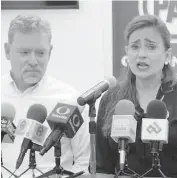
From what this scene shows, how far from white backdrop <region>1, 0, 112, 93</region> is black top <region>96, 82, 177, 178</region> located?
777 mm

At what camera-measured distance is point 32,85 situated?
1.96m

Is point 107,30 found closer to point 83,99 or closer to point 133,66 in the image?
point 133,66

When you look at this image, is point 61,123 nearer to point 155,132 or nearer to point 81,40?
point 155,132

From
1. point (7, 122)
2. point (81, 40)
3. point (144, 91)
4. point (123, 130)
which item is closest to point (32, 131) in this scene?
point (7, 122)

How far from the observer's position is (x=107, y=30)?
2.62 metres

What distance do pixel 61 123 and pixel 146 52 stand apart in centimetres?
61

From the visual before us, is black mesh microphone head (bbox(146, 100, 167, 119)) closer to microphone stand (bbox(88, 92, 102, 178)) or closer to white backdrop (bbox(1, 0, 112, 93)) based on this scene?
microphone stand (bbox(88, 92, 102, 178))

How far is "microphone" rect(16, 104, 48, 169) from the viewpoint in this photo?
4.22 feet

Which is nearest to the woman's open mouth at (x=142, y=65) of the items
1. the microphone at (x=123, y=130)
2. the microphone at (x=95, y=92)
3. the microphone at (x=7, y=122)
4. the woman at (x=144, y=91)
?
the woman at (x=144, y=91)

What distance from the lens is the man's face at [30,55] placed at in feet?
6.15

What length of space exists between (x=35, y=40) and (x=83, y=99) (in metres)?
0.74

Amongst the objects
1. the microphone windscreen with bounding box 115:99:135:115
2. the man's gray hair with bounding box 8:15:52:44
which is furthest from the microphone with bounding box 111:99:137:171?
the man's gray hair with bounding box 8:15:52:44

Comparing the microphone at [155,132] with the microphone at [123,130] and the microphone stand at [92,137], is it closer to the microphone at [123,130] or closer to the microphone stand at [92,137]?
the microphone at [123,130]

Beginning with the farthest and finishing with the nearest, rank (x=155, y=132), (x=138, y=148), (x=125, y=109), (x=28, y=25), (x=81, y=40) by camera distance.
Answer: (x=81, y=40) → (x=28, y=25) → (x=138, y=148) → (x=125, y=109) → (x=155, y=132)
